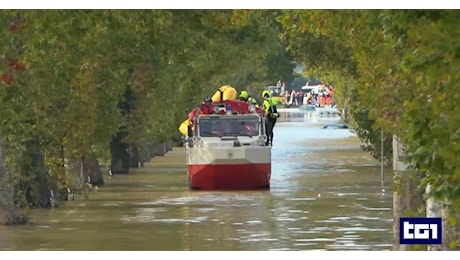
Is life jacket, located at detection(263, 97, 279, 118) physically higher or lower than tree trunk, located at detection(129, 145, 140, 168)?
higher

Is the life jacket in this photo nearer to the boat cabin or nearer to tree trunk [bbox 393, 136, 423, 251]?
the boat cabin

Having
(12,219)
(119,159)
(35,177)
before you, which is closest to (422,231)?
(12,219)

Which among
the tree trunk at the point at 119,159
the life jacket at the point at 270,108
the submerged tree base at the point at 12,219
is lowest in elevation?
the submerged tree base at the point at 12,219

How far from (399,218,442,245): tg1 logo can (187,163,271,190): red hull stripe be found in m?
20.6

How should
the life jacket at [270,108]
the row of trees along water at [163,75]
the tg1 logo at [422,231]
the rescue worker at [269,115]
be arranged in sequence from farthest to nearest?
the life jacket at [270,108] → the rescue worker at [269,115] → the tg1 logo at [422,231] → the row of trees along water at [163,75]

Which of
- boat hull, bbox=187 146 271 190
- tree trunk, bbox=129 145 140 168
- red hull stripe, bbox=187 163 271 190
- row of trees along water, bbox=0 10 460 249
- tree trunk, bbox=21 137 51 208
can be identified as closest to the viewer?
row of trees along water, bbox=0 10 460 249

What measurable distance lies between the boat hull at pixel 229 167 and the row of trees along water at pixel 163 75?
2338mm

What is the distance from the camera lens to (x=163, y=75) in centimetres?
5081

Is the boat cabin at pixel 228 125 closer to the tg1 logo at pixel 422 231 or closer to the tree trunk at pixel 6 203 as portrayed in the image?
the tree trunk at pixel 6 203

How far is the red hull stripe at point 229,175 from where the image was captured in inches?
1604

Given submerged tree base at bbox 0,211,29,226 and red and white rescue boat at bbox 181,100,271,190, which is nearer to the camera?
submerged tree base at bbox 0,211,29,226

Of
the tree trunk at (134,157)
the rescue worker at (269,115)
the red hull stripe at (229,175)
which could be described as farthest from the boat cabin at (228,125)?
the tree trunk at (134,157)

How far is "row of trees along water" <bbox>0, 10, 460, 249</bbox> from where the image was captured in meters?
13.0

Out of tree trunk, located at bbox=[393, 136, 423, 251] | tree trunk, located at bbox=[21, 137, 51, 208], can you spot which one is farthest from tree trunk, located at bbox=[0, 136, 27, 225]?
tree trunk, located at bbox=[393, 136, 423, 251]
